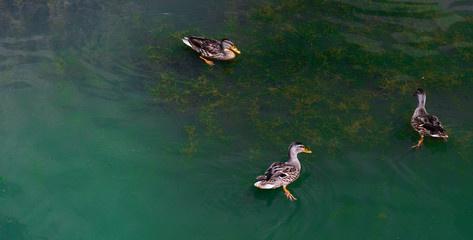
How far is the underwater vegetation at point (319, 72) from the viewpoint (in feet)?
22.6

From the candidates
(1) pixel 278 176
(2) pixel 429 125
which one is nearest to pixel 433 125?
(2) pixel 429 125

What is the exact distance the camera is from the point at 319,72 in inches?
308

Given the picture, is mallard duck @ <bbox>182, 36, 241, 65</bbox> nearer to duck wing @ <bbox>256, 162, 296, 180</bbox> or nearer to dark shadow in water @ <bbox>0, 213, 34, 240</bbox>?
duck wing @ <bbox>256, 162, 296, 180</bbox>

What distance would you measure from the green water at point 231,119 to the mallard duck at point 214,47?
24 centimetres

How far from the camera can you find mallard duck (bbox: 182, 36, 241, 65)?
780 cm

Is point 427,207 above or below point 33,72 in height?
below

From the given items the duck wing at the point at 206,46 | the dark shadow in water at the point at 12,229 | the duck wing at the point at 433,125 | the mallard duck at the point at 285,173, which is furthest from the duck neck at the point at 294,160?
the dark shadow in water at the point at 12,229

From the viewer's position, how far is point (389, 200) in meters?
5.98

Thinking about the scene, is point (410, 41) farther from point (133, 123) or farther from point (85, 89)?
point (85, 89)

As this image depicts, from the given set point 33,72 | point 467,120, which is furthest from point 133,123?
point 467,120

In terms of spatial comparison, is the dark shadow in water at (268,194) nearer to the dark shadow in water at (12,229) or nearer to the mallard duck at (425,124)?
the mallard duck at (425,124)

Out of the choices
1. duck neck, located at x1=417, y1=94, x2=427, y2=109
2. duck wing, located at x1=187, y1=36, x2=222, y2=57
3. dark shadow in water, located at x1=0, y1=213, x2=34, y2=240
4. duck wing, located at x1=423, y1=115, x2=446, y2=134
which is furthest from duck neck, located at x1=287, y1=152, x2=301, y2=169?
dark shadow in water, located at x1=0, y1=213, x2=34, y2=240

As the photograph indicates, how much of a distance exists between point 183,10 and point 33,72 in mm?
3139

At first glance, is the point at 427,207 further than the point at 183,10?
No
